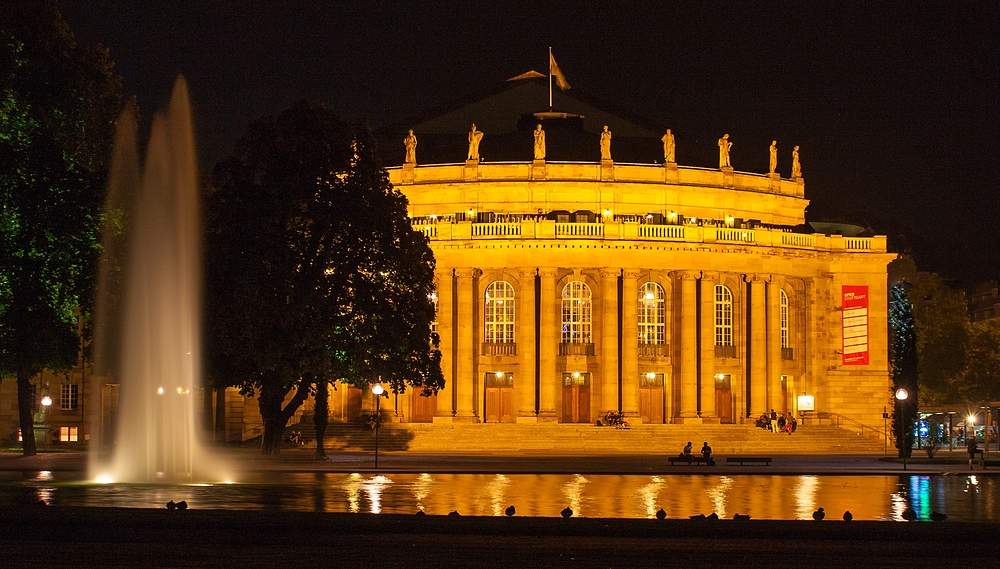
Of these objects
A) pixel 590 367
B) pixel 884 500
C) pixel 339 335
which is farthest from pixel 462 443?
pixel 884 500

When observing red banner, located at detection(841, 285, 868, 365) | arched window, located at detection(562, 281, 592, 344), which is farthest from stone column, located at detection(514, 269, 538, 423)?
red banner, located at detection(841, 285, 868, 365)

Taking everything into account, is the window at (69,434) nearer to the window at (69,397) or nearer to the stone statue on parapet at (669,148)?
the window at (69,397)

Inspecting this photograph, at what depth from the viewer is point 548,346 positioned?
88.0 metres

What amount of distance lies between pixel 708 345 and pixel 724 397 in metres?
4.27

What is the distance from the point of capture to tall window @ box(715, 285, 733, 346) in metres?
91.2

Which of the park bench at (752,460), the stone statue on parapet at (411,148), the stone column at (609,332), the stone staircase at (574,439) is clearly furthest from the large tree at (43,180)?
the stone column at (609,332)

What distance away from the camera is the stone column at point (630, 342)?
87.3 metres

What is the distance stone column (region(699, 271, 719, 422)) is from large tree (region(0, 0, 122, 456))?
43614 millimetres

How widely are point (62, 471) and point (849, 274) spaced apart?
6056 cm

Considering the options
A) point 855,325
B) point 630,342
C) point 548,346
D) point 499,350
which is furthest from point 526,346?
point 855,325

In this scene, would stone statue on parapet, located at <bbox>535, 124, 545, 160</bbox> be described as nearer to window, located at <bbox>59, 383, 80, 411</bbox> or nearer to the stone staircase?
the stone staircase

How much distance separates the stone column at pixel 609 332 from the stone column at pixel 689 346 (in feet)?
14.0

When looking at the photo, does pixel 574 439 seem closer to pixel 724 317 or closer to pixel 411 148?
pixel 724 317

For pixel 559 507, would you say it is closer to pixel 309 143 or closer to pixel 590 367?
pixel 309 143
